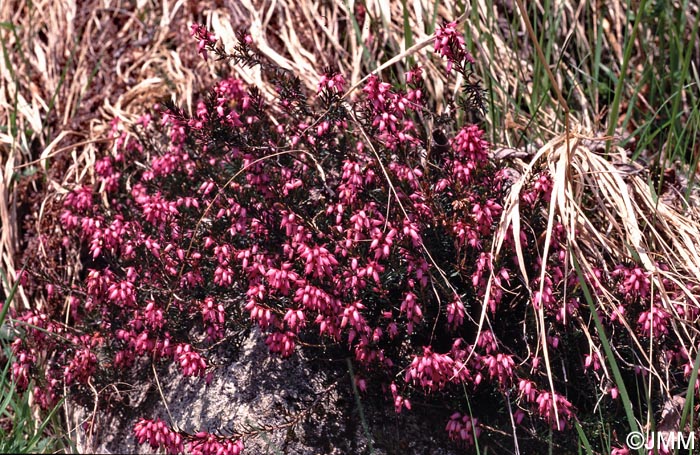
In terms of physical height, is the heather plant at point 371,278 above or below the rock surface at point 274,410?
above

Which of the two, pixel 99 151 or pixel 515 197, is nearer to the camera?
pixel 515 197

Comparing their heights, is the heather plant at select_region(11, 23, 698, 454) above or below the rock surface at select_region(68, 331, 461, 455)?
above

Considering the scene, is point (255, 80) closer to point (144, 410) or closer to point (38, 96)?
point (38, 96)

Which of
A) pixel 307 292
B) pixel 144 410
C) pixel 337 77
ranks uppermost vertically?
pixel 337 77

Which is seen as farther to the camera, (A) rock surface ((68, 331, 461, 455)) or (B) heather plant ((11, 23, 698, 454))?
(A) rock surface ((68, 331, 461, 455))

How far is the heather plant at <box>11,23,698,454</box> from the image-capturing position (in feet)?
8.71

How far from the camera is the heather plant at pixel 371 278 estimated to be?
104 inches

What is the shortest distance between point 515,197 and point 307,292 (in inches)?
29.9

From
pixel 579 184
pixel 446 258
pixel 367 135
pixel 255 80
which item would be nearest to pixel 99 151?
pixel 255 80

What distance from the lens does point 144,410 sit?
3275 millimetres

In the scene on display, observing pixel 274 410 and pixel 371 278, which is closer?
pixel 371 278

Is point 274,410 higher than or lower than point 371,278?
lower

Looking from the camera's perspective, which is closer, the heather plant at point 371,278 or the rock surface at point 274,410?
the heather plant at point 371,278

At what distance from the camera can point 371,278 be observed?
2.72 meters
